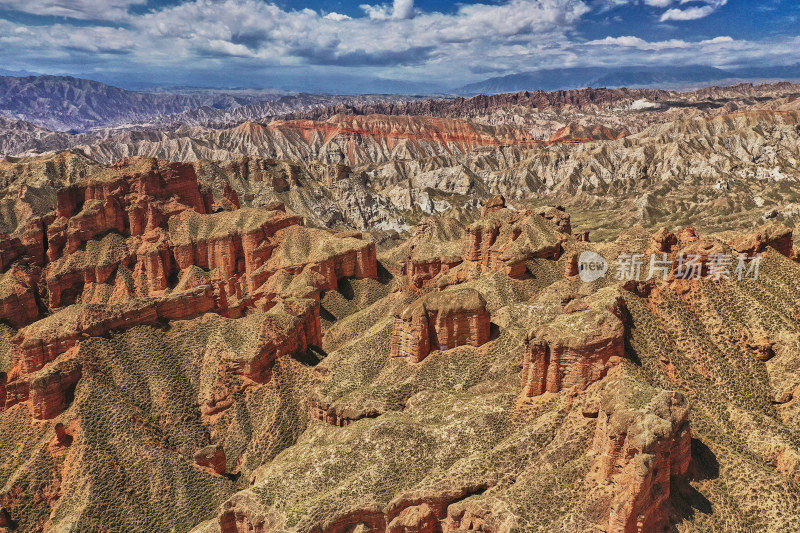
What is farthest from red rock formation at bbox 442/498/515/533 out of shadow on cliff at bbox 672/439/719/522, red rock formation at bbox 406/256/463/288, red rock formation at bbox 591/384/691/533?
red rock formation at bbox 406/256/463/288

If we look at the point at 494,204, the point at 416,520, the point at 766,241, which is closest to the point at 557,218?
the point at 494,204

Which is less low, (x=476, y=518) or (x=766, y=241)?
(x=766, y=241)

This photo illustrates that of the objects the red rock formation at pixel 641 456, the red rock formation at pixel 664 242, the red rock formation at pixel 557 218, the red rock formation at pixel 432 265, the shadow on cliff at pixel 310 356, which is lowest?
the shadow on cliff at pixel 310 356

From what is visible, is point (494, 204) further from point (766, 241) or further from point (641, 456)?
point (641, 456)

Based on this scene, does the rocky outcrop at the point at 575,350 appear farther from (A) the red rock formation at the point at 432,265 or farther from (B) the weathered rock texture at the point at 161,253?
(A) the red rock formation at the point at 432,265

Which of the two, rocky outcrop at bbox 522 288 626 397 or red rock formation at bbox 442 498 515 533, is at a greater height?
rocky outcrop at bbox 522 288 626 397

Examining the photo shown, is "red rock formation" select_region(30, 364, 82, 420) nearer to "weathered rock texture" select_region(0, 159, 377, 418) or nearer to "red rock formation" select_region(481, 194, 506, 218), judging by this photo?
"weathered rock texture" select_region(0, 159, 377, 418)

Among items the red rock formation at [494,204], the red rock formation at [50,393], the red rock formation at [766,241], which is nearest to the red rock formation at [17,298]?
the red rock formation at [50,393]
